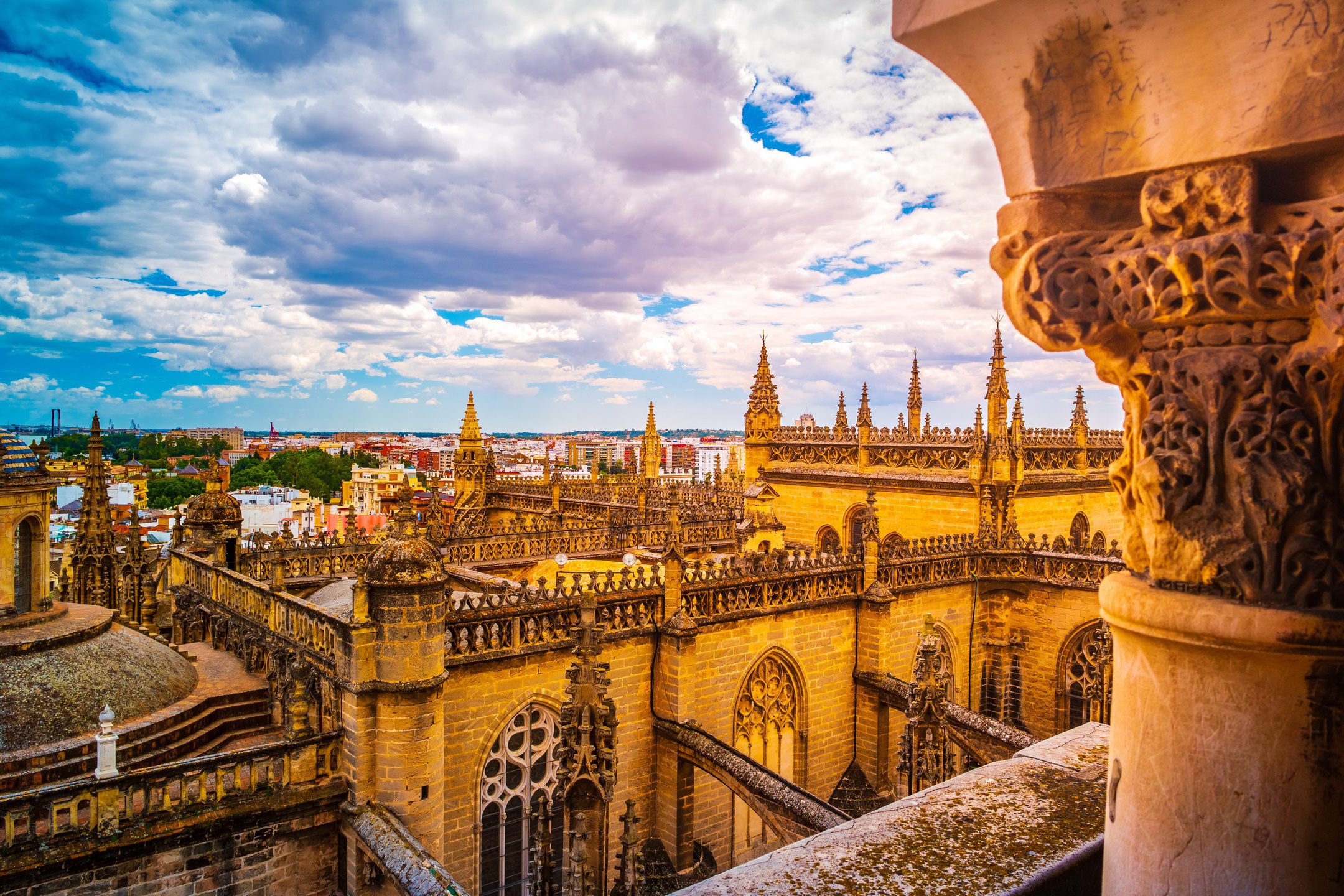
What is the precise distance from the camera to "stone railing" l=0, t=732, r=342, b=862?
954 cm

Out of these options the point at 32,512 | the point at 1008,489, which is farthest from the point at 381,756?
the point at 1008,489

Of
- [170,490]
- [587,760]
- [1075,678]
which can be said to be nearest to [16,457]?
[587,760]

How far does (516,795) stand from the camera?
13633mm

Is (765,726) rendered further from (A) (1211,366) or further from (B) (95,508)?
(B) (95,508)

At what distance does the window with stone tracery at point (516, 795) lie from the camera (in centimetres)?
1334

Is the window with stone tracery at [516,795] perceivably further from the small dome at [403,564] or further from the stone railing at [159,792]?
the small dome at [403,564]

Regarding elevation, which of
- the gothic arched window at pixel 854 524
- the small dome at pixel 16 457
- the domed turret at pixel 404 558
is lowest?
the gothic arched window at pixel 854 524

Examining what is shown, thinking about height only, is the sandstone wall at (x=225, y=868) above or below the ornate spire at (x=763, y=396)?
below

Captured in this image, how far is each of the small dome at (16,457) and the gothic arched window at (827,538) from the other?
832 inches

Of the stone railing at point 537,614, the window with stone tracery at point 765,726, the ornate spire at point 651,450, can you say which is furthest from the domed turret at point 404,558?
the ornate spire at point 651,450

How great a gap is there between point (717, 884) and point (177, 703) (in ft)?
43.5

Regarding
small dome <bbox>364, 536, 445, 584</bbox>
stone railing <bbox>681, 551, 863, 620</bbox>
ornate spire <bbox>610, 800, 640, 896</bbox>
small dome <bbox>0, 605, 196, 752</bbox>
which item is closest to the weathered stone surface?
ornate spire <bbox>610, 800, 640, 896</bbox>

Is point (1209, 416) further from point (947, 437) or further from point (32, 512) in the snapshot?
point (947, 437)

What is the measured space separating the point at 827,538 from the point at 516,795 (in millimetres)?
16577
